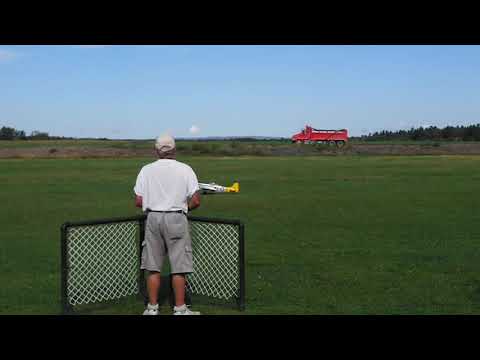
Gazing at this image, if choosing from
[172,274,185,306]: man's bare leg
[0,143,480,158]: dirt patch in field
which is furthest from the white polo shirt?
[0,143,480,158]: dirt patch in field

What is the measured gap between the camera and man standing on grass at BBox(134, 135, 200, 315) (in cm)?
589

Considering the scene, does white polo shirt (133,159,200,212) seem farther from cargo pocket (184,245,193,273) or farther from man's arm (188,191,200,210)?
cargo pocket (184,245,193,273)

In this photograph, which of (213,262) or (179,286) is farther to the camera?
(213,262)

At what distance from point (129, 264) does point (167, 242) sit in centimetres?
138

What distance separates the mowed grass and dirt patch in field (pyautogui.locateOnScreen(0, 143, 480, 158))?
47.3 meters

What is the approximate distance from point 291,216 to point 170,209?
10.9 meters

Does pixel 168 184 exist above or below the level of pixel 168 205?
above

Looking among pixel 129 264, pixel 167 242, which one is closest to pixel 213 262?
pixel 129 264

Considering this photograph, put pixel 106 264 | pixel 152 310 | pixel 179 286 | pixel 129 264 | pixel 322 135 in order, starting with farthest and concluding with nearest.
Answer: pixel 322 135 → pixel 129 264 → pixel 106 264 → pixel 152 310 → pixel 179 286

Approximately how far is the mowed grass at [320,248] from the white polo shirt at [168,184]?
156cm

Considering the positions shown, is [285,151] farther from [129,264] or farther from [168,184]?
[168,184]

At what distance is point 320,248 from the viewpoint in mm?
11414
